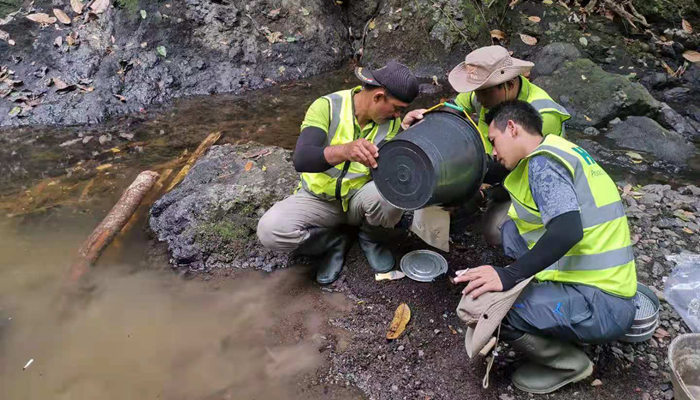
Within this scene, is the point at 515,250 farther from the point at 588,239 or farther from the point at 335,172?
the point at 335,172

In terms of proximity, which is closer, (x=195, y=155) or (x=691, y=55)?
(x=195, y=155)

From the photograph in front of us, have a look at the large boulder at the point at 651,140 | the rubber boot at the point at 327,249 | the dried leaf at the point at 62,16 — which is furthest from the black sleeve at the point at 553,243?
the dried leaf at the point at 62,16

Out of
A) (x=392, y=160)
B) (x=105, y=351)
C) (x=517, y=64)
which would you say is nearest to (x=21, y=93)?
(x=105, y=351)

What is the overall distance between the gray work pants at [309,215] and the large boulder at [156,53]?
13.4ft

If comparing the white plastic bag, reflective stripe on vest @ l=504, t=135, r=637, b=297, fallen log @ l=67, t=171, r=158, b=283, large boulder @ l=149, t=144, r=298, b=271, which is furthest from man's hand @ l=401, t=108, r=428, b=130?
fallen log @ l=67, t=171, r=158, b=283

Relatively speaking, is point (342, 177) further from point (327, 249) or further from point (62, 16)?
point (62, 16)

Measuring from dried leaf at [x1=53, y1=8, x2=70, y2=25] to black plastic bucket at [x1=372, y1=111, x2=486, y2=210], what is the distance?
21.2 ft

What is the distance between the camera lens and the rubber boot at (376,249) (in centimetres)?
346

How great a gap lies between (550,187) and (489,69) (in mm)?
1063

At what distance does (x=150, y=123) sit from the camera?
6074 mm

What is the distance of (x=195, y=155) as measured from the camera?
5.18m

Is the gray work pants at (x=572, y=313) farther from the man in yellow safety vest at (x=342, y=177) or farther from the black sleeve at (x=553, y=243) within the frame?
the man in yellow safety vest at (x=342, y=177)

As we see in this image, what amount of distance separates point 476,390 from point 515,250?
32.8 inches

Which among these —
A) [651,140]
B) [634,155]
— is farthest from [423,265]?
[651,140]
